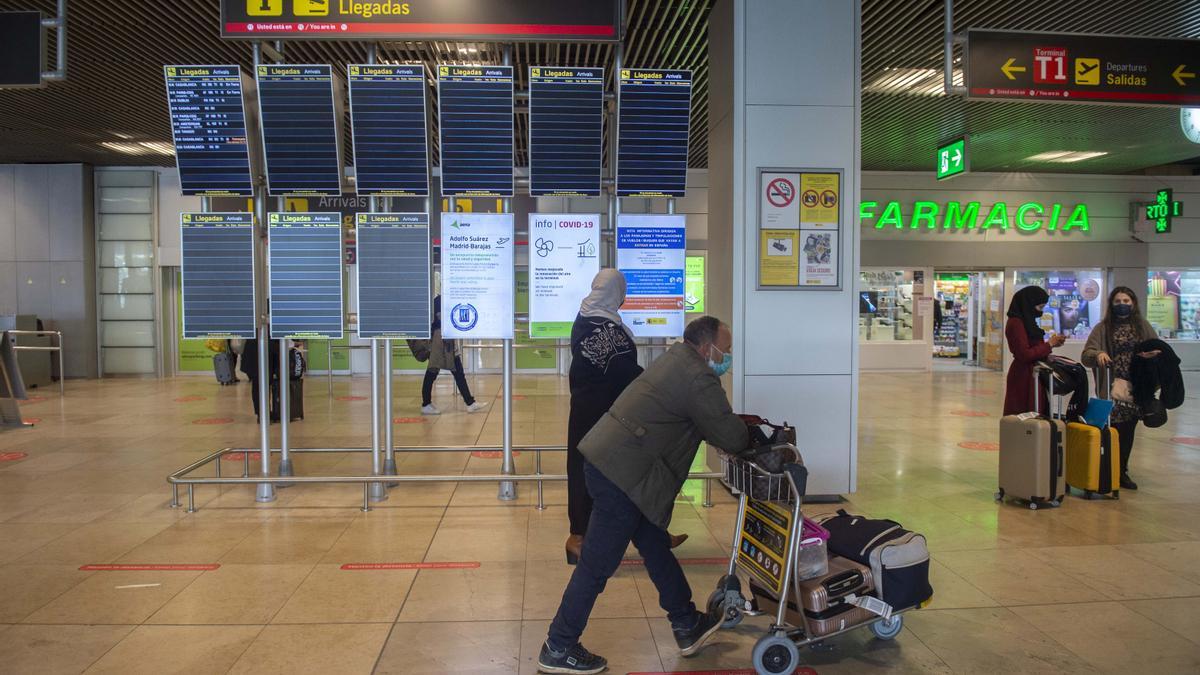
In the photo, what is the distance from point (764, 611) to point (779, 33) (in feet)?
13.8

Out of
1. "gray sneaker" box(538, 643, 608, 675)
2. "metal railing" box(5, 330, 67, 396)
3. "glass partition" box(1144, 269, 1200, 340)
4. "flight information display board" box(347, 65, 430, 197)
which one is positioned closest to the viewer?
"gray sneaker" box(538, 643, 608, 675)

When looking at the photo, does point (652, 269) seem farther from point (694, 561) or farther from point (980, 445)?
point (980, 445)

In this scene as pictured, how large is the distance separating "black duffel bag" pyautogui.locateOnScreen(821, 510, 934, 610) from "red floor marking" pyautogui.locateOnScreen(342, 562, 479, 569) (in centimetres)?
213

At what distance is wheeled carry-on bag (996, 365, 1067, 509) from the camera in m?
5.39

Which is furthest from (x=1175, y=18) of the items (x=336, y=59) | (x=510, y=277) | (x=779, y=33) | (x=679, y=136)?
(x=336, y=59)

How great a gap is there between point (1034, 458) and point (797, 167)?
9.11 feet

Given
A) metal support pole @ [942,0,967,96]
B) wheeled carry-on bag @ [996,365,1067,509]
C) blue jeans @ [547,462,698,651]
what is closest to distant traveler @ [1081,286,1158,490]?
wheeled carry-on bag @ [996,365,1067,509]

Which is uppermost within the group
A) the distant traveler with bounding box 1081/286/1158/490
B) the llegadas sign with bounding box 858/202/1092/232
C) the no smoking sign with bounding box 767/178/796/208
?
the llegadas sign with bounding box 858/202/1092/232

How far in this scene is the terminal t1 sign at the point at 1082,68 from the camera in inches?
227

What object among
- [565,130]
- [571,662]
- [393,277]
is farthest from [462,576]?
[565,130]

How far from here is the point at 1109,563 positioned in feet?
14.3

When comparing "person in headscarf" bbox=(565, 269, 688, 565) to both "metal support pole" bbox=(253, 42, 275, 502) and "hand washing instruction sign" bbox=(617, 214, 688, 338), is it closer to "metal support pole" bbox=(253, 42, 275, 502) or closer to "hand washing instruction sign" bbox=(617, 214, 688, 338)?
"hand washing instruction sign" bbox=(617, 214, 688, 338)

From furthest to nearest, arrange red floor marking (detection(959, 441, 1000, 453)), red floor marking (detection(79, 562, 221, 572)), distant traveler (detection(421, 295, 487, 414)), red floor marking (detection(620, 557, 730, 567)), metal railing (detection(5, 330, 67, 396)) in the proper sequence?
1. metal railing (detection(5, 330, 67, 396))
2. distant traveler (detection(421, 295, 487, 414))
3. red floor marking (detection(959, 441, 1000, 453))
4. red floor marking (detection(620, 557, 730, 567))
5. red floor marking (detection(79, 562, 221, 572))

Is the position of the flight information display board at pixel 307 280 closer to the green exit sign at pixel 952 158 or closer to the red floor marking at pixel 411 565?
the red floor marking at pixel 411 565
